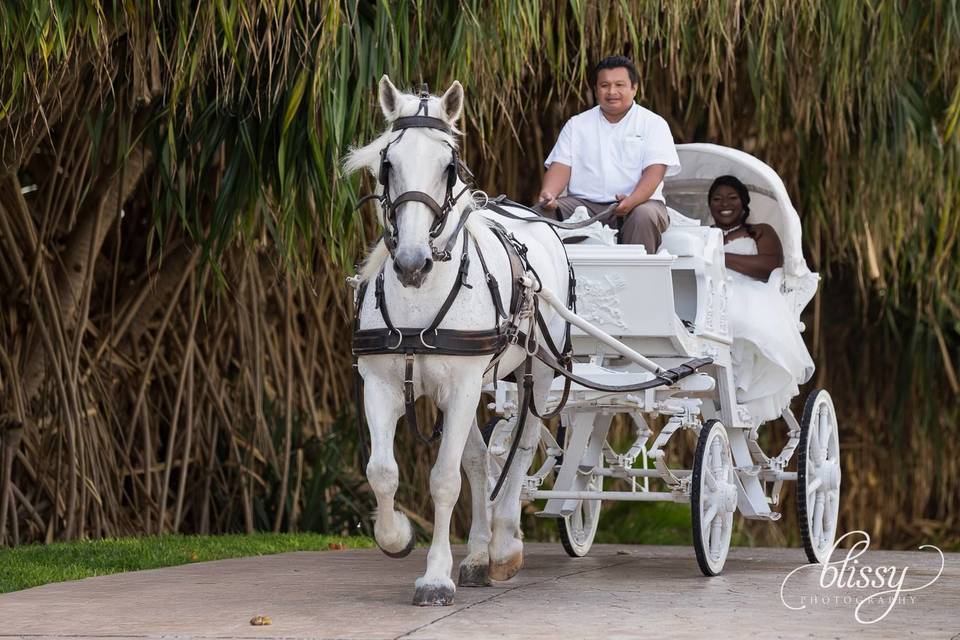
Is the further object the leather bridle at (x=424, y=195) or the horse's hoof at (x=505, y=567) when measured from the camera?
the horse's hoof at (x=505, y=567)

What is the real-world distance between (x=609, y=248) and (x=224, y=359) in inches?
133

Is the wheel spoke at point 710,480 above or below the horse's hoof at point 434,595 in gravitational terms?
above

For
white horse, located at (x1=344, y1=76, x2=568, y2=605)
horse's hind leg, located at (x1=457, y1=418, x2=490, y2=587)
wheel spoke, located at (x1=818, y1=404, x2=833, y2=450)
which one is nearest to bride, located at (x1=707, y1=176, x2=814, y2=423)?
wheel spoke, located at (x1=818, y1=404, x2=833, y2=450)

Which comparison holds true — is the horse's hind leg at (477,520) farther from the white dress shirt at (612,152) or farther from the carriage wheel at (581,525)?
the white dress shirt at (612,152)

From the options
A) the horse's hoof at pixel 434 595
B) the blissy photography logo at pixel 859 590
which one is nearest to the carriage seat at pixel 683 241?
the blissy photography logo at pixel 859 590

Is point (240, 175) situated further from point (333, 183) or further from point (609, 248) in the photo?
point (609, 248)

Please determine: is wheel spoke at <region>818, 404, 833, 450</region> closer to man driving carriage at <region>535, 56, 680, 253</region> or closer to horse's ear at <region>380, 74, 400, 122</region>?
man driving carriage at <region>535, 56, 680, 253</region>

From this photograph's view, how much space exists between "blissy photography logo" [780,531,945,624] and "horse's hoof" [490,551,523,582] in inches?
35.6

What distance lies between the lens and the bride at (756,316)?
5.98 m

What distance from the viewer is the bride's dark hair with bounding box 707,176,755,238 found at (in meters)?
6.27

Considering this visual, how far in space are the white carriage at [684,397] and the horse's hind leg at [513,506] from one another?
0.19 m

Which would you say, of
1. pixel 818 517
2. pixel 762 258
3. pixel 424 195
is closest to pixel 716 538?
pixel 818 517

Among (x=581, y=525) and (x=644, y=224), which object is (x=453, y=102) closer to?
(x=644, y=224)

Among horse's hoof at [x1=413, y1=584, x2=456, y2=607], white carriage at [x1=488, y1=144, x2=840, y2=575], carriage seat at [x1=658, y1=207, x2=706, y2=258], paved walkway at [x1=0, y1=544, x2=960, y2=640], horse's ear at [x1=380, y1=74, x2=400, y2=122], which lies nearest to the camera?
paved walkway at [x1=0, y1=544, x2=960, y2=640]
